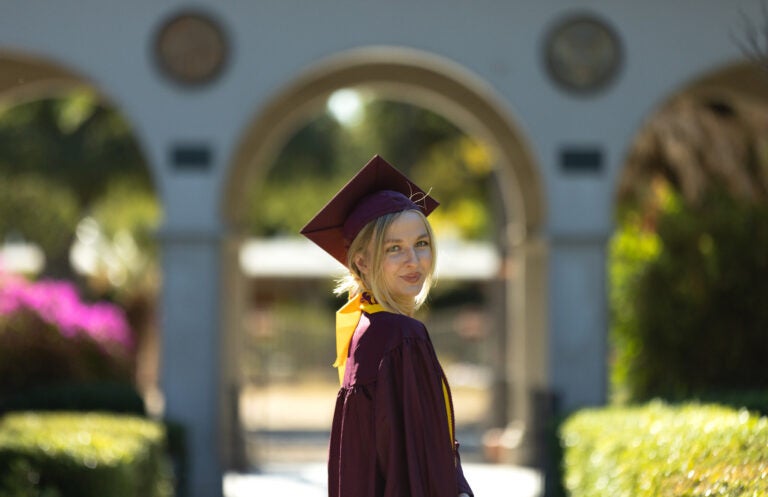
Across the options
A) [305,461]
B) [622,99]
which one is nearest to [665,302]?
[622,99]

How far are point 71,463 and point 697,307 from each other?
556cm

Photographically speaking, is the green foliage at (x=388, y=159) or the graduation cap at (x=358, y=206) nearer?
the graduation cap at (x=358, y=206)

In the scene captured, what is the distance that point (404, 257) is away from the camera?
4.58 metres

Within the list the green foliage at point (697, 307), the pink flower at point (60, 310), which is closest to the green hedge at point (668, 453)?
the green foliage at point (697, 307)

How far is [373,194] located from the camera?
15.6ft

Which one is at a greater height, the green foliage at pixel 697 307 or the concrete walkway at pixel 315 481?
the green foliage at pixel 697 307

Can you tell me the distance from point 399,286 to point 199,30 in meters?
7.61

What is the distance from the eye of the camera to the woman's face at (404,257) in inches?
180

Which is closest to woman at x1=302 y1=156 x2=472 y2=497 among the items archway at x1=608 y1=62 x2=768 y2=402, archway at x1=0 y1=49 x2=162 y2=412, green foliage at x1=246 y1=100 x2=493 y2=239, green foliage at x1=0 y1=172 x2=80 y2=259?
archway at x1=608 y1=62 x2=768 y2=402

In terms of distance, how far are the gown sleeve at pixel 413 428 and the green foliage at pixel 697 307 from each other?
22.9 ft

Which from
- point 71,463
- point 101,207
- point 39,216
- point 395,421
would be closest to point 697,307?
point 71,463

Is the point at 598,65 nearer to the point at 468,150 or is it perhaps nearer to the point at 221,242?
the point at 221,242

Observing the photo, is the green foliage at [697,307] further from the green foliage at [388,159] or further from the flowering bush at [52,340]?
the green foliage at [388,159]

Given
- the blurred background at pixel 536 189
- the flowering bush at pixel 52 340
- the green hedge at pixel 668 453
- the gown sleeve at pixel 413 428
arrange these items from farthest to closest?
the flowering bush at pixel 52 340, the blurred background at pixel 536 189, the green hedge at pixel 668 453, the gown sleeve at pixel 413 428
